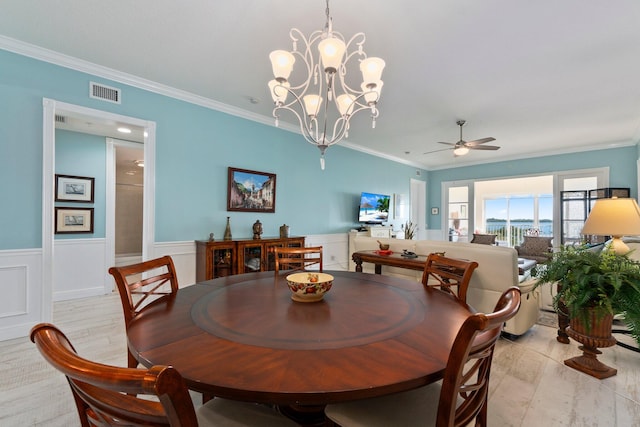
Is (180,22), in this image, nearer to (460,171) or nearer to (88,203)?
(88,203)

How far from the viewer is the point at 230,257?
11.8 ft

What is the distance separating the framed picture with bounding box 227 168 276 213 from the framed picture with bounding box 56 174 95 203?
2.14 m

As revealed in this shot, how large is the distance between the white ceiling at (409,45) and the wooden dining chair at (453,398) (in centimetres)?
216

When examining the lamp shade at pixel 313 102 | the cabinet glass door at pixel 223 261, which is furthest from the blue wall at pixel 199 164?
the lamp shade at pixel 313 102

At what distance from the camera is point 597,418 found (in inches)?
66.1

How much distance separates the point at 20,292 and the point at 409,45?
14.0ft

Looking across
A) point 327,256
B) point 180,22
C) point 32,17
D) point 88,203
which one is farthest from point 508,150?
point 88,203

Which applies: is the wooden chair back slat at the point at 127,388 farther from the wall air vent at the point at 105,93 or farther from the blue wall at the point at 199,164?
the wall air vent at the point at 105,93

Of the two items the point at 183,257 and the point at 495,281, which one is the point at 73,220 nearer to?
the point at 183,257

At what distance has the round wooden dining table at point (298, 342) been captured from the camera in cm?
76

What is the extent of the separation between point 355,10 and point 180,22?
1383 millimetres

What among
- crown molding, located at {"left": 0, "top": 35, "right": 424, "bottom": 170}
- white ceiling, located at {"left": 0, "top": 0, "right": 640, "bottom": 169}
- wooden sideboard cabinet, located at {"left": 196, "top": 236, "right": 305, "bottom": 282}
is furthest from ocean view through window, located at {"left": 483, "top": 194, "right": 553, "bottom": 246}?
wooden sideboard cabinet, located at {"left": 196, "top": 236, "right": 305, "bottom": 282}

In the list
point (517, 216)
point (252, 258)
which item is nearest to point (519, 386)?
point (252, 258)

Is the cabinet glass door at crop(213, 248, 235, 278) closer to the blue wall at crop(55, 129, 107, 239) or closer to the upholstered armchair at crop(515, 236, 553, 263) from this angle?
the blue wall at crop(55, 129, 107, 239)
